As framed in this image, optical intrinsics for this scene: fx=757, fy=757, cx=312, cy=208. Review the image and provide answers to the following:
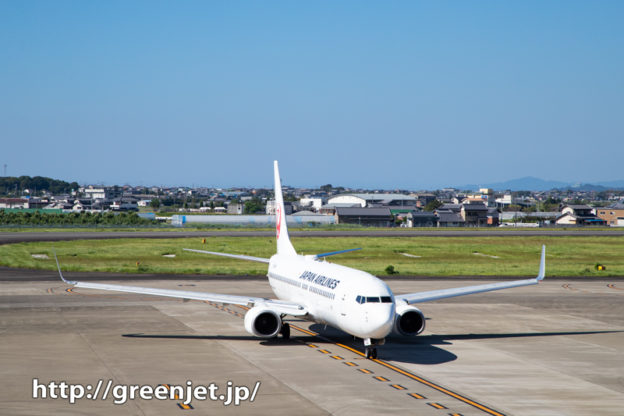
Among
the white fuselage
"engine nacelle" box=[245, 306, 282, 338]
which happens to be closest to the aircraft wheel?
the white fuselage

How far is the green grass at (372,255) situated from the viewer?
82.7 metres

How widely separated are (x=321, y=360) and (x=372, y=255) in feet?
214

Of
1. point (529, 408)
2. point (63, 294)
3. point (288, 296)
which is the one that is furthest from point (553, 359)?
point (63, 294)

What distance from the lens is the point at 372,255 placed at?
326 ft

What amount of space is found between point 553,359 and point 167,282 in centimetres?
4089

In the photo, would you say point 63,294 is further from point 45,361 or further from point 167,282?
point 45,361

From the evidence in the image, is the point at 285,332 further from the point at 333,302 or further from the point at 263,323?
the point at 333,302

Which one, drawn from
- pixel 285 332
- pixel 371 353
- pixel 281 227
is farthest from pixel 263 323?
pixel 281 227

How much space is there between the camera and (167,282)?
68.6 metres

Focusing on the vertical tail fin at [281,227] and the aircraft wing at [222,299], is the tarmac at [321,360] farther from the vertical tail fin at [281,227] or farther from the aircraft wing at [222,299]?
the vertical tail fin at [281,227]

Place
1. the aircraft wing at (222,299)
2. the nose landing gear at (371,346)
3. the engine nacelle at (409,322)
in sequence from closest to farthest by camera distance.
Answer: the nose landing gear at (371,346)
the engine nacelle at (409,322)
the aircraft wing at (222,299)

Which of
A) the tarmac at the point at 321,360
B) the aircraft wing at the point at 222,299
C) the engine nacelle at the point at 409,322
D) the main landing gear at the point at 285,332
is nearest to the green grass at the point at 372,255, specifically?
the tarmac at the point at 321,360

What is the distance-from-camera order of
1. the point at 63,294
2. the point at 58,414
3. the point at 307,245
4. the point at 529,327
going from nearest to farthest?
the point at 58,414 → the point at 529,327 → the point at 63,294 → the point at 307,245

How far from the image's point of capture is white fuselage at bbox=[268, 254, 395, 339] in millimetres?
32906
